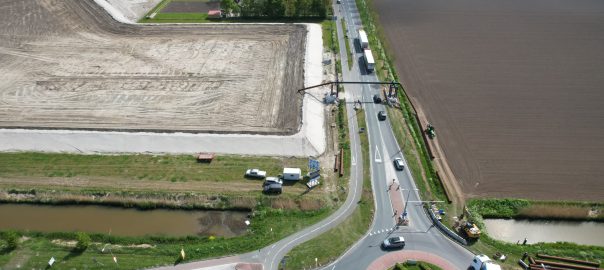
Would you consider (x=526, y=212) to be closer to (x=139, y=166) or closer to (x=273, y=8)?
(x=139, y=166)

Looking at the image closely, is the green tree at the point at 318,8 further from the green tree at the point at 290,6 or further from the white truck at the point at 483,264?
the white truck at the point at 483,264

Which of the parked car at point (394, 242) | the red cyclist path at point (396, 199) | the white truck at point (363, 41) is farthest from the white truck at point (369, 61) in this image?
the parked car at point (394, 242)

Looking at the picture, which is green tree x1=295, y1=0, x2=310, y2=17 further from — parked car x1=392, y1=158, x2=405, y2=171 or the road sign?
parked car x1=392, y1=158, x2=405, y2=171

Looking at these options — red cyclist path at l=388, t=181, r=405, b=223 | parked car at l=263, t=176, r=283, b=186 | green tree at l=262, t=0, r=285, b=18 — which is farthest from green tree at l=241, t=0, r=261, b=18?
red cyclist path at l=388, t=181, r=405, b=223

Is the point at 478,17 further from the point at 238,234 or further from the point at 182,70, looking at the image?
the point at 238,234

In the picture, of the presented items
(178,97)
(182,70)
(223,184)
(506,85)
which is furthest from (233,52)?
(506,85)

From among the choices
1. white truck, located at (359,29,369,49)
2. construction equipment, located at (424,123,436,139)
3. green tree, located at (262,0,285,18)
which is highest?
green tree, located at (262,0,285,18)
